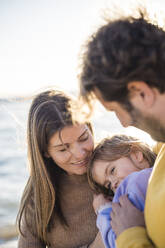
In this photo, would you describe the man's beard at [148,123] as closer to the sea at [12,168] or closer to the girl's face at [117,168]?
the sea at [12,168]

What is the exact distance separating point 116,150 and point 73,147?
35cm

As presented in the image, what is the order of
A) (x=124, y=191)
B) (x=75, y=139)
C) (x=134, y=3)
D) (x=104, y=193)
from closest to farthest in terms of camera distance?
(x=134, y=3) → (x=124, y=191) → (x=75, y=139) → (x=104, y=193)

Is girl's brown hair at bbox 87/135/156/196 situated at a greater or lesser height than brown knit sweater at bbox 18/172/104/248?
greater

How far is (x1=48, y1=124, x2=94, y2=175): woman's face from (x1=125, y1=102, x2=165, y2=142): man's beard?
0.98m

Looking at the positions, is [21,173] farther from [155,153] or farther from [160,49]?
[160,49]

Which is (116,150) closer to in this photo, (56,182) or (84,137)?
(84,137)

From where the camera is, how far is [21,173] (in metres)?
7.43

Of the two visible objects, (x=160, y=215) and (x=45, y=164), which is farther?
(x=45, y=164)

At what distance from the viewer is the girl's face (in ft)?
9.33

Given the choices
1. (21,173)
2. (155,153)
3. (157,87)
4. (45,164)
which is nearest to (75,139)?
(45,164)

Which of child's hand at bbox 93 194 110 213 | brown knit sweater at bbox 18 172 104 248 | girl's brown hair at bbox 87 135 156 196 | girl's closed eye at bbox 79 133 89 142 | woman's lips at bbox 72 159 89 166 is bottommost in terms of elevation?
brown knit sweater at bbox 18 172 104 248

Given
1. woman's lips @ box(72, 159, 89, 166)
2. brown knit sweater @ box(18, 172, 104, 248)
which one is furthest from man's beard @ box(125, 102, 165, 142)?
brown knit sweater @ box(18, 172, 104, 248)

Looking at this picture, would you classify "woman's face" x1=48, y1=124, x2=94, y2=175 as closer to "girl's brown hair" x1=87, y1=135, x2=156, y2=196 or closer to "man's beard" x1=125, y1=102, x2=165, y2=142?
"girl's brown hair" x1=87, y1=135, x2=156, y2=196

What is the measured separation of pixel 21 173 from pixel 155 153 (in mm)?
4872
